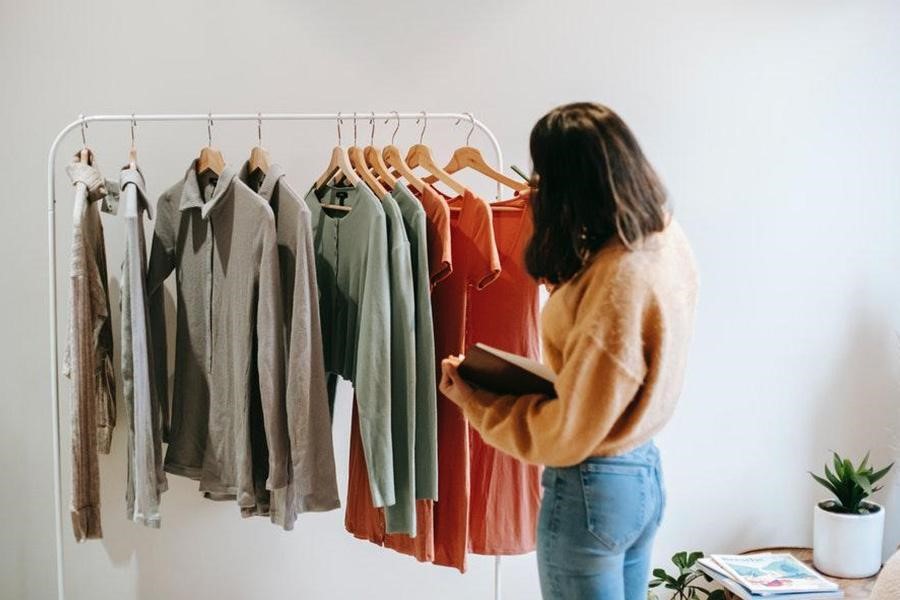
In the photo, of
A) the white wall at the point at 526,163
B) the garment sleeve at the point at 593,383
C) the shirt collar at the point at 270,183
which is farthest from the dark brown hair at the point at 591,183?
the white wall at the point at 526,163

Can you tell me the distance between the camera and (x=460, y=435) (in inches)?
82.4

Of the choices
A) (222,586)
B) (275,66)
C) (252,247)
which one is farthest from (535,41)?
(222,586)

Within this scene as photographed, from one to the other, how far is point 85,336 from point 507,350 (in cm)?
102

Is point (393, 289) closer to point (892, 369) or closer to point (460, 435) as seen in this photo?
point (460, 435)

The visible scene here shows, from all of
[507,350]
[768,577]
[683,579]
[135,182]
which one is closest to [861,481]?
[768,577]

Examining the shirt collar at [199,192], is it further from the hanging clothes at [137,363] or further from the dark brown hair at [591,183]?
the dark brown hair at [591,183]

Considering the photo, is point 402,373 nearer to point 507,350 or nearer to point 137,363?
point 507,350

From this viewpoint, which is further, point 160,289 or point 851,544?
point 851,544

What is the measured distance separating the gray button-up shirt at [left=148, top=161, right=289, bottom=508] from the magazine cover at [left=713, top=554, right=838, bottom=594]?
52.7 inches

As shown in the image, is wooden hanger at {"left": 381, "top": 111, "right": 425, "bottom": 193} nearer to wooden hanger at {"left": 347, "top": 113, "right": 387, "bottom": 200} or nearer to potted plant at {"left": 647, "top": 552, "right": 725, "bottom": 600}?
wooden hanger at {"left": 347, "top": 113, "right": 387, "bottom": 200}

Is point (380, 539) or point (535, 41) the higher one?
point (535, 41)

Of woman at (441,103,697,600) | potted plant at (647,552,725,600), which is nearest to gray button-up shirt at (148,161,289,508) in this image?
woman at (441,103,697,600)

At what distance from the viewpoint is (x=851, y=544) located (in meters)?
2.53

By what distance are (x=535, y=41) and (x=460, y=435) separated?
125 centimetres
